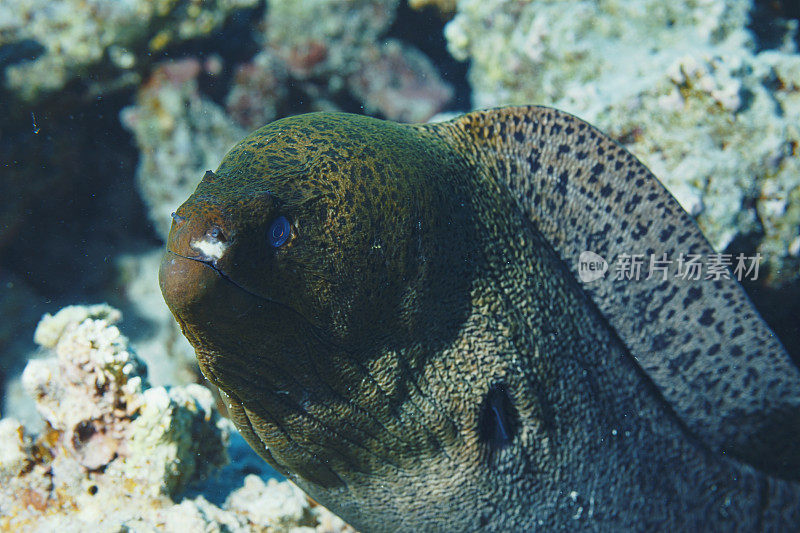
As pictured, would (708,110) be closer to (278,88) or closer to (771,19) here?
(771,19)

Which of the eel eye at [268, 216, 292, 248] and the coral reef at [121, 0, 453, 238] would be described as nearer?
the eel eye at [268, 216, 292, 248]

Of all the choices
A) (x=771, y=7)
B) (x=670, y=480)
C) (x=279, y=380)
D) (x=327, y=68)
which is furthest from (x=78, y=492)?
(x=771, y=7)

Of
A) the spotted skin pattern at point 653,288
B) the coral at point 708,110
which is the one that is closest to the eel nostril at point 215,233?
the spotted skin pattern at point 653,288

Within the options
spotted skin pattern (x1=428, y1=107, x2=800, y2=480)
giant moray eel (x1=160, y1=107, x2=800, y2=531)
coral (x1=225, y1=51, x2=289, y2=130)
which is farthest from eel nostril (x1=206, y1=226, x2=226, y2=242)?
coral (x1=225, y1=51, x2=289, y2=130)

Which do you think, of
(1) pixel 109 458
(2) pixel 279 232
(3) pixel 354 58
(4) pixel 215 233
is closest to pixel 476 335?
(2) pixel 279 232

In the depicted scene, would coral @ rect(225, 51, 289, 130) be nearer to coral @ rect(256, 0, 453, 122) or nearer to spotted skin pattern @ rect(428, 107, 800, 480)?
coral @ rect(256, 0, 453, 122)

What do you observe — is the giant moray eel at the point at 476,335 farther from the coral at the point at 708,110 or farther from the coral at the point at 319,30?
the coral at the point at 319,30
